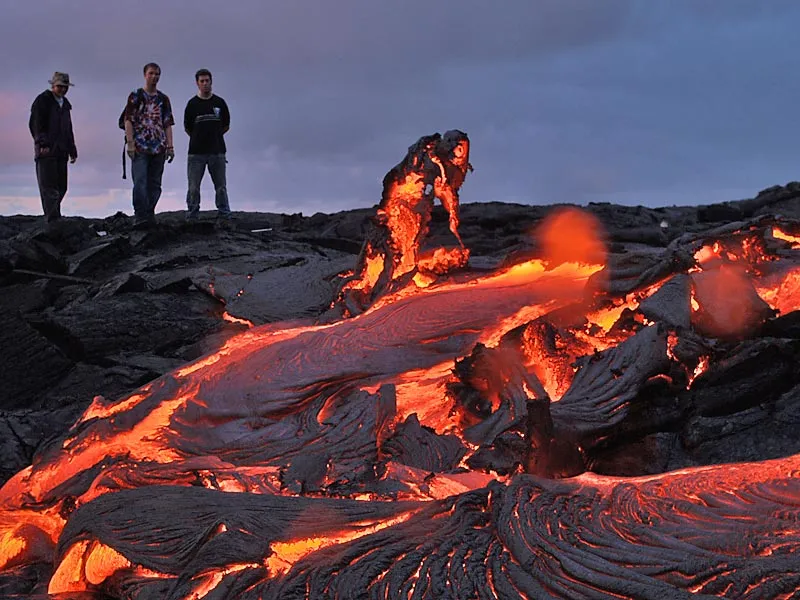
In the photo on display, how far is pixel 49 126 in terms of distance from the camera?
31.1 ft

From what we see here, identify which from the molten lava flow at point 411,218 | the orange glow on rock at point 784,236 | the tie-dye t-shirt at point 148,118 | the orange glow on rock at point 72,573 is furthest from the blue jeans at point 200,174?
the orange glow on rock at point 72,573

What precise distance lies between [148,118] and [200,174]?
1020 millimetres

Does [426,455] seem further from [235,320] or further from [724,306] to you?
[235,320]

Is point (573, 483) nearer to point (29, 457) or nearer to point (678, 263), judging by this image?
point (678, 263)

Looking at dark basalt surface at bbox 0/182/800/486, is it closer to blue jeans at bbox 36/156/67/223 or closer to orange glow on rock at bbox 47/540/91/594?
blue jeans at bbox 36/156/67/223

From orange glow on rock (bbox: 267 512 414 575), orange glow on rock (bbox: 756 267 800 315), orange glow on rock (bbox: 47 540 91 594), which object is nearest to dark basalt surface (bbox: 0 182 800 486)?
orange glow on rock (bbox: 756 267 800 315)

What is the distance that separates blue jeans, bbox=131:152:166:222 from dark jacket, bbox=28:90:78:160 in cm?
73

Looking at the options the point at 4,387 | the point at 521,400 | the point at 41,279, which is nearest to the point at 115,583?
the point at 521,400

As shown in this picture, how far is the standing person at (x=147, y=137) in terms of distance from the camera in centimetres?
946

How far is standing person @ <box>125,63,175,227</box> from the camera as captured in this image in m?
9.46

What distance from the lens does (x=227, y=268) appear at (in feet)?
22.6

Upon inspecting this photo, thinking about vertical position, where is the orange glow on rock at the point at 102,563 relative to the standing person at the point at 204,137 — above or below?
below

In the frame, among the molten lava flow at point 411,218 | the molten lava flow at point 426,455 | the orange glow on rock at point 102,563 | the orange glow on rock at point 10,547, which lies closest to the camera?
the molten lava flow at point 426,455

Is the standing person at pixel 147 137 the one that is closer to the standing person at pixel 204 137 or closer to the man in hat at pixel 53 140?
the standing person at pixel 204 137
